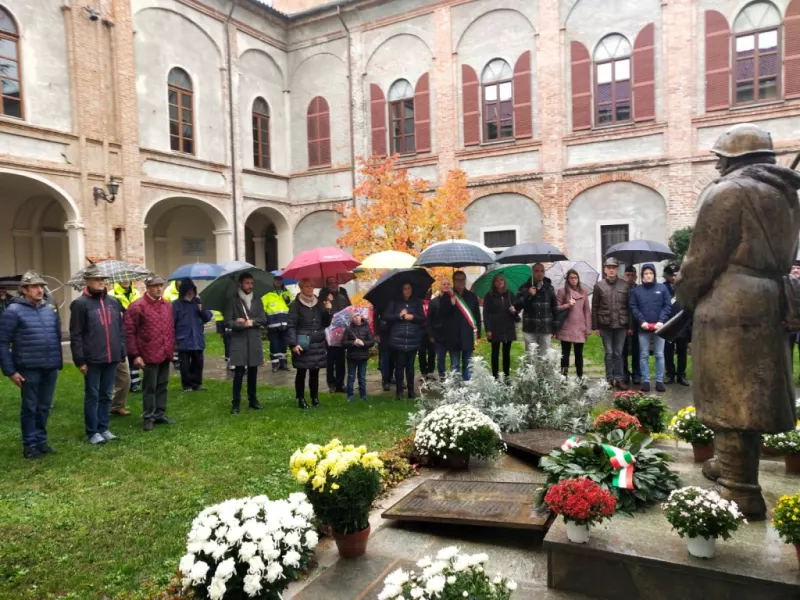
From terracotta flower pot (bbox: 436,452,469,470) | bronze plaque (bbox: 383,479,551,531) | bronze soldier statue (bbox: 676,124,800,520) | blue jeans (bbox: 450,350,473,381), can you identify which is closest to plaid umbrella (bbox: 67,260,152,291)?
blue jeans (bbox: 450,350,473,381)

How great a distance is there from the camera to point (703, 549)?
3080 millimetres

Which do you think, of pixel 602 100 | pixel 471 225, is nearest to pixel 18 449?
pixel 471 225

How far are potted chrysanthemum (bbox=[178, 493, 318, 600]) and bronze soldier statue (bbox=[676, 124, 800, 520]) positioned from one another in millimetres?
2443

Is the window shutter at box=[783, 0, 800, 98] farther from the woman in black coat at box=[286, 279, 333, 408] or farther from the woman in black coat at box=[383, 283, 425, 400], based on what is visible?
the woman in black coat at box=[286, 279, 333, 408]

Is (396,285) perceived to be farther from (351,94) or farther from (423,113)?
(351,94)

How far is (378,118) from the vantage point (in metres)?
21.9

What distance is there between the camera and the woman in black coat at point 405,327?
8836 mm

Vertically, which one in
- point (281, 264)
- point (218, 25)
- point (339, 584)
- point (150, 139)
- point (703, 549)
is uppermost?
point (218, 25)

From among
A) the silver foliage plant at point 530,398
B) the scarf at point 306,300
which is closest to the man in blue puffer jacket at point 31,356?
the scarf at point 306,300

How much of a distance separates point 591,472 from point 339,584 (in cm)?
177

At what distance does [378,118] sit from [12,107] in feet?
37.1

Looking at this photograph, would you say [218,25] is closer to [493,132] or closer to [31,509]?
[493,132]

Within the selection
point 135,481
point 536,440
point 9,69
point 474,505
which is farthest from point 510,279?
point 9,69

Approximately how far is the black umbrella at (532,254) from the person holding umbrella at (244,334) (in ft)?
15.0
